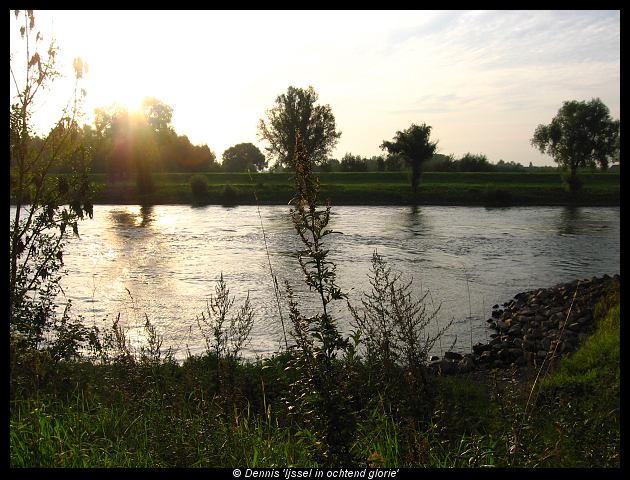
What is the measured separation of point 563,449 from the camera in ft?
10.8

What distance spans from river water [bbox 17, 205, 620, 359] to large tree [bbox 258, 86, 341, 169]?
106ft

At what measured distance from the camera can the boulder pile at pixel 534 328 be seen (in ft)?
20.5

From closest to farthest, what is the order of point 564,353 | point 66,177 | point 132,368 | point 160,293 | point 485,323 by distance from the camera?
point 132,368, point 66,177, point 564,353, point 485,323, point 160,293

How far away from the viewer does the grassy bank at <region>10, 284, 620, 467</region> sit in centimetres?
293

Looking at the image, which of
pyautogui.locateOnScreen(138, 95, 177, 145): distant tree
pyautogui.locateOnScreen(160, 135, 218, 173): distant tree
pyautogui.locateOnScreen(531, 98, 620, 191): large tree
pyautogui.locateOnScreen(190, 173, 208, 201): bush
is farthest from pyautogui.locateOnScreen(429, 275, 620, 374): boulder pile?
pyautogui.locateOnScreen(138, 95, 177, 145): distant tree

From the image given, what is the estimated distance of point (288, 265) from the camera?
43.5 ft

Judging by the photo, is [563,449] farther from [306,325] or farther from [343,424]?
[306,325]

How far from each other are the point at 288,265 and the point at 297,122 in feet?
149

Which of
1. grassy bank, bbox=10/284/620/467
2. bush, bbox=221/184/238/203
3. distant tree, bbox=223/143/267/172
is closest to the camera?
grassy bank, bbox=10/284/620/467

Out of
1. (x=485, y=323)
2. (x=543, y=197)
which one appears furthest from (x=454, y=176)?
(x=485, y=323)

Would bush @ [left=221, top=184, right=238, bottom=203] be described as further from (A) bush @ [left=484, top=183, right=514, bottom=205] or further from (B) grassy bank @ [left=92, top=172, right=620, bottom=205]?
(A) bush @ [left=484, top=183, right=514, bottom=205]

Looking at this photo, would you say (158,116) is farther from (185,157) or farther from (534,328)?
(534,328)

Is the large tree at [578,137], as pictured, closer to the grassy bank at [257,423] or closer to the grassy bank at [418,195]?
the grassy bank at [418,195]
